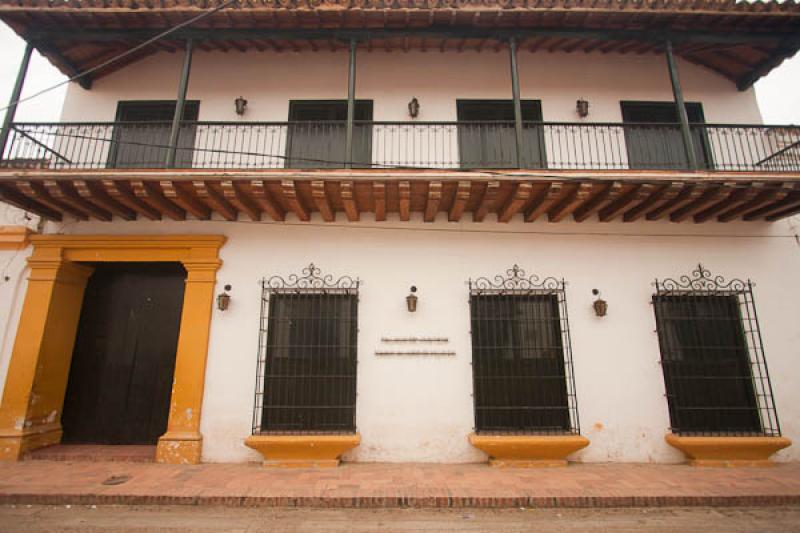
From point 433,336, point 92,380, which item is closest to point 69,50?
point 92,380

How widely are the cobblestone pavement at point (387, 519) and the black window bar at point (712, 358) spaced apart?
1573 millimetres

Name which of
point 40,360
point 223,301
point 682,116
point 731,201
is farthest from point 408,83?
point 40,360

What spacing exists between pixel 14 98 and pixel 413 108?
5999 mm

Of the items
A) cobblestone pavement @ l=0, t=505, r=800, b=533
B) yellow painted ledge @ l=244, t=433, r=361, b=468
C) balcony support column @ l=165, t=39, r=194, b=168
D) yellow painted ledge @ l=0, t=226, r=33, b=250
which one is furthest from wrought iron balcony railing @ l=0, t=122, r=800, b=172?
cobblestone pavement @ l=0, t=505, r=800, b=533

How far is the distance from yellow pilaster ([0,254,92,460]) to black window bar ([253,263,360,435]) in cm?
320

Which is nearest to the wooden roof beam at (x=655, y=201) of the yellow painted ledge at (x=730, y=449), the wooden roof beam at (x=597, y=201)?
the wooden roof beam at (x=597, y=201)

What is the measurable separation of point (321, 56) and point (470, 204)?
399cm

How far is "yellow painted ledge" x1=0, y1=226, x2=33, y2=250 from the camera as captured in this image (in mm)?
6152

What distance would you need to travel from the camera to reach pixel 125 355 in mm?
6352

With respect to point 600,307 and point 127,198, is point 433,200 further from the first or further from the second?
point 127,198

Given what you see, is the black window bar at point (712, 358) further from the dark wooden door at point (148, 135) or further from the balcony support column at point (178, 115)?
the dark wooden door at point (148, 135)

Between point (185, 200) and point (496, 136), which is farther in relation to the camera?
point (496, 136)

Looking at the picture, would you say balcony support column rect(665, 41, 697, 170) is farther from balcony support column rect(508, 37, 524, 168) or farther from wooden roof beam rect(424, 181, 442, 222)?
wooden roof beam rect(424, 181, 442, 222)

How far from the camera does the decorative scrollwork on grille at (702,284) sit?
600 centimetres
